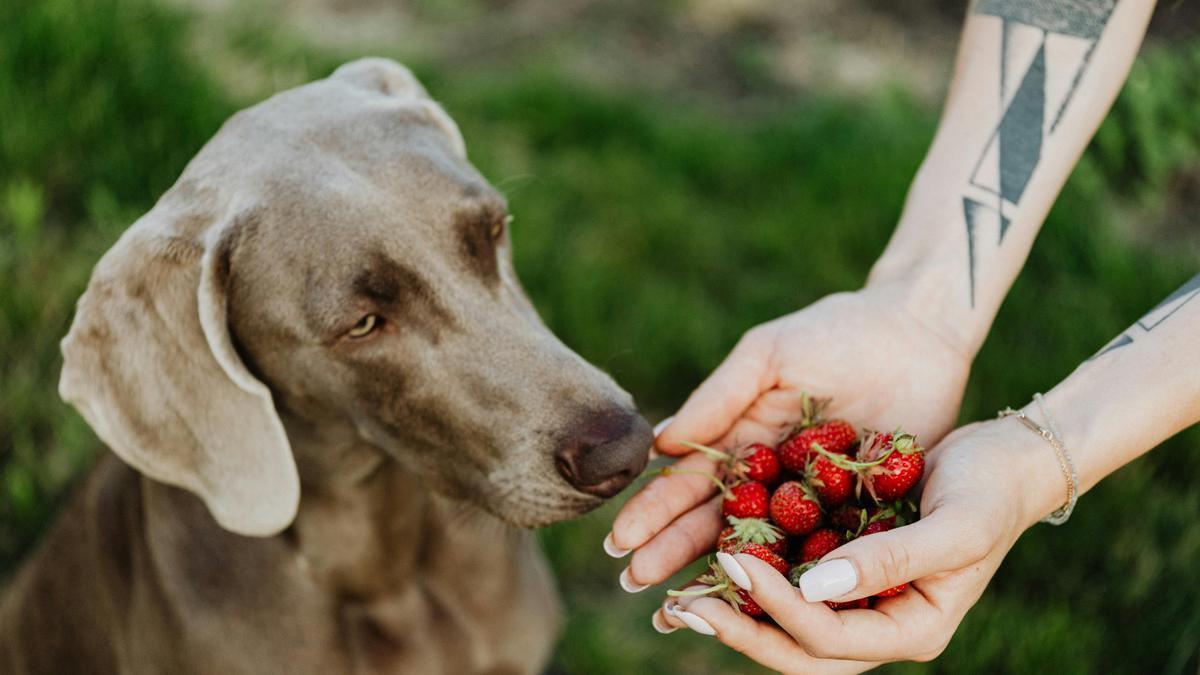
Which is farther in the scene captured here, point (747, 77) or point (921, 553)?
point (747, 77)

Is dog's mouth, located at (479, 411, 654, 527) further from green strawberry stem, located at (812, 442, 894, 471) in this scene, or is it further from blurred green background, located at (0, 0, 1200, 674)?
blurred green background, located at (0, 0, 1200, 674)

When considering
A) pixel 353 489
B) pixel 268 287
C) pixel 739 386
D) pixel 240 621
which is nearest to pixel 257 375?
pixel 268 287

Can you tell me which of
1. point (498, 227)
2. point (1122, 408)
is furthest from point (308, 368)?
point (1122, 408)

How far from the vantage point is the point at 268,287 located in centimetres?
215

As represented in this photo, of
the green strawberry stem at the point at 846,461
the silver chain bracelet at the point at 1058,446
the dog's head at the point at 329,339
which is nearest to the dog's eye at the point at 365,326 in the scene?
the dog's head at the point at 329,339

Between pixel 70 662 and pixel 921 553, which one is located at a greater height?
pixel 921 553

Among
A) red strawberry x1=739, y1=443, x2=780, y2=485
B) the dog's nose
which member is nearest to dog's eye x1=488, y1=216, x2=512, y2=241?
the dog's nose

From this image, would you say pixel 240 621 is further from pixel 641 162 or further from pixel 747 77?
pixel 747 77

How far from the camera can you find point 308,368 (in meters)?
2.19

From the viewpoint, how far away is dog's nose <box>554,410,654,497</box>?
80.9 inches

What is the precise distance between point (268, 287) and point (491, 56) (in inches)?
162

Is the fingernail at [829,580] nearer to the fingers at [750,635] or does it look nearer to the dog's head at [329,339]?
the fingers at [750,635]

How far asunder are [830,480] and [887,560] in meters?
0.27

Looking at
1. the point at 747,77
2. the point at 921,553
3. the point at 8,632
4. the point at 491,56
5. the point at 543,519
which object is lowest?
the point at 8,632
